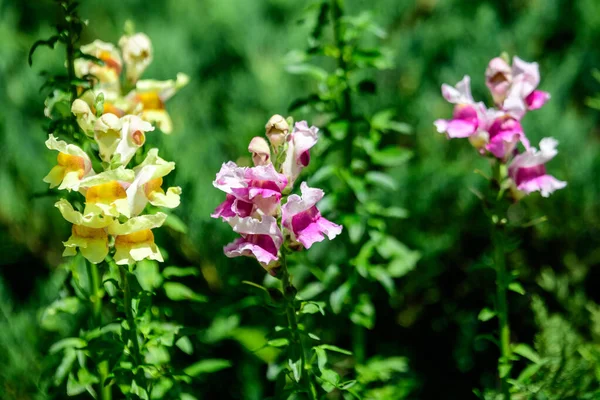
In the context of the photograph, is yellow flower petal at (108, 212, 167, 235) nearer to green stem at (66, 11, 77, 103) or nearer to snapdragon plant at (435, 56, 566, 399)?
green stem at (66, 11, 77, 103)

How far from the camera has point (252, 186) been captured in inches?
55.1

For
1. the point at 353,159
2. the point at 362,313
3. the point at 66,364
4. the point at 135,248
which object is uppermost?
the point at 135,248

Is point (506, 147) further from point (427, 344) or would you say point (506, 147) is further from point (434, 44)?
point (434, 44)

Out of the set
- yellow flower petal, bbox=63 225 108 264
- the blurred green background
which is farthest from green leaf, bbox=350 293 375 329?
yellow flower petal, bbox=63 225 108 264

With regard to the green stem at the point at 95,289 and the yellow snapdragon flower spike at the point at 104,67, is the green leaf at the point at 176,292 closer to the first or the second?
the green stem at the point at 95,289

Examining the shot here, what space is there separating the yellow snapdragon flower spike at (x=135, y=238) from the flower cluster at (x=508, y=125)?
1.97 ft

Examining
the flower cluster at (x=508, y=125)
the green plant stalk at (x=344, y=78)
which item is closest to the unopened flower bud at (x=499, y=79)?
the flower cluster at (x=508, y=125)

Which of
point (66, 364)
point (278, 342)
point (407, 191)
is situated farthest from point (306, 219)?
point (407, 191)

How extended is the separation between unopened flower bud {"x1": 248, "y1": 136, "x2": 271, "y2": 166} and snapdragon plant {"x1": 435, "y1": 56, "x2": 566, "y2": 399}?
0.39 metres

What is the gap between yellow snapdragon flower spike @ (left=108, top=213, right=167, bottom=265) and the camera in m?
1.45

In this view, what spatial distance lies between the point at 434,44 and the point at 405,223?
0.87 m

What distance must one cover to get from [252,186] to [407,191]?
1.21 metres

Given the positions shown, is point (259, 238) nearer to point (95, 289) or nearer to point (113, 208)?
point (113, 208)

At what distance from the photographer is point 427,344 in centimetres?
254
